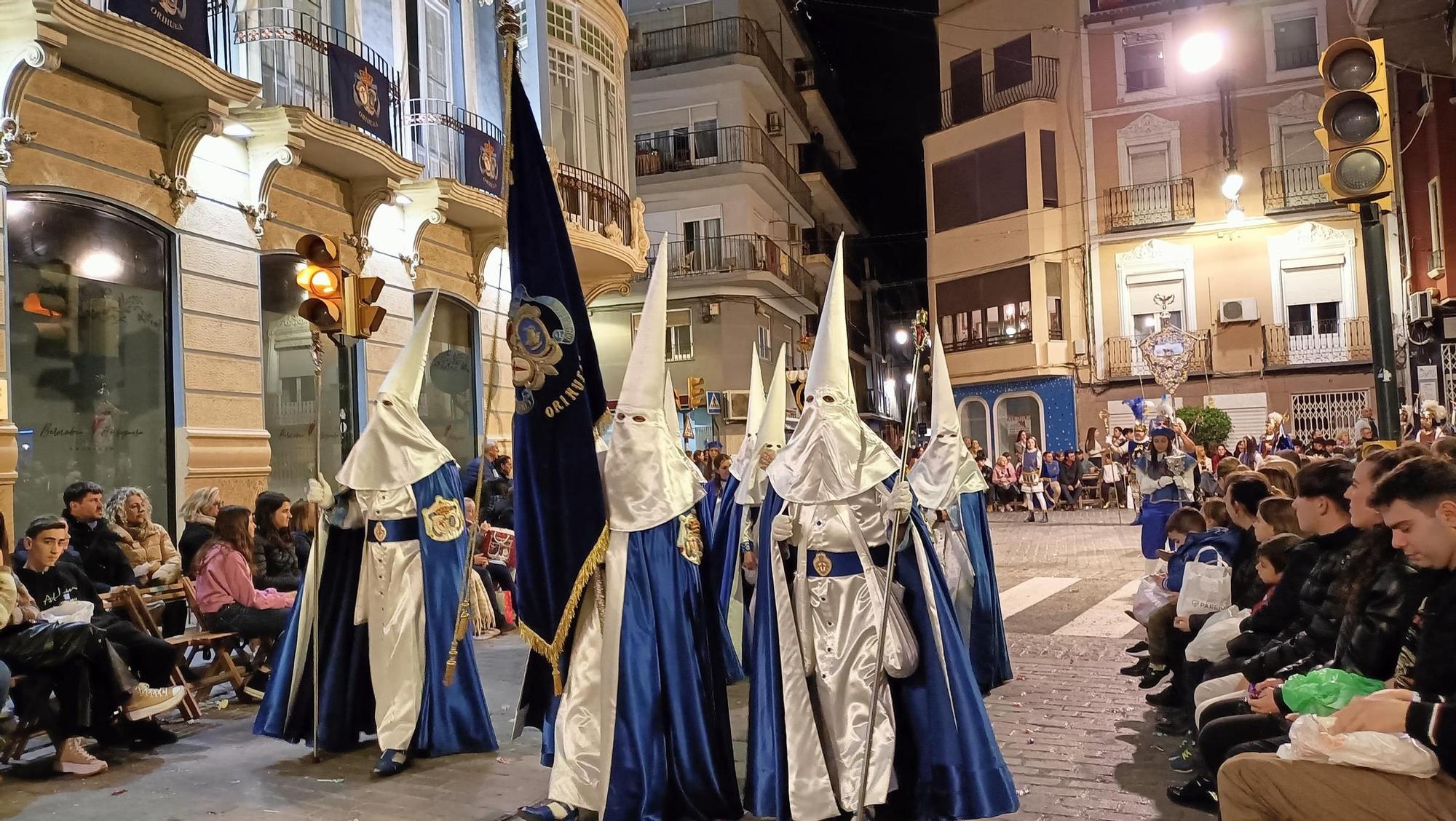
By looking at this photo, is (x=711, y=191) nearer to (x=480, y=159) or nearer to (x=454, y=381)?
(x=480, y=159)

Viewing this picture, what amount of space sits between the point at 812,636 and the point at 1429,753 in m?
2.30

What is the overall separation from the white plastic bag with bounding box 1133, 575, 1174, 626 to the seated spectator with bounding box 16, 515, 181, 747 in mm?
6010

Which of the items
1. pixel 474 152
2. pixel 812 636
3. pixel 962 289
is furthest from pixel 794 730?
pixel 962 289

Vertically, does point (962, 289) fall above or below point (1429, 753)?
above

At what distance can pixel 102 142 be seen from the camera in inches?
404

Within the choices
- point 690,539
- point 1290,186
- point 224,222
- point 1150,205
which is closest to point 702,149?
point 1150,205

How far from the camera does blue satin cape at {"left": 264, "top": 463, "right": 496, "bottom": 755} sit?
634cm

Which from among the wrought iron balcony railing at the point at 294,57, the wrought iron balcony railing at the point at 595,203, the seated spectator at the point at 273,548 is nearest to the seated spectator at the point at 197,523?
the seated spectator at the point at 273,548

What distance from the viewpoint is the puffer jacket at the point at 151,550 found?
813 centimetres

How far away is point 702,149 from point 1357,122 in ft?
83.0

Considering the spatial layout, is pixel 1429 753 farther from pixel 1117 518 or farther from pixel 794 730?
A: pixel 1117 518

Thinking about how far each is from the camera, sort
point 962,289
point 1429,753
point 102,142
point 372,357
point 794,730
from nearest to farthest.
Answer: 1. point 1429,753
2. point 794,730
3. point 102,142
4. point 372,357
5. point 962,289

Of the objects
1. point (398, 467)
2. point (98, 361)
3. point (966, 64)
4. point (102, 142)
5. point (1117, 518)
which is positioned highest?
point (966, 64)

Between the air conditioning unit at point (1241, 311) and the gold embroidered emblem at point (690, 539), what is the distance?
2742 cm
